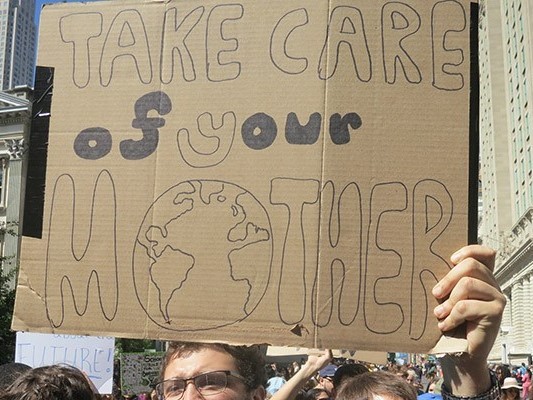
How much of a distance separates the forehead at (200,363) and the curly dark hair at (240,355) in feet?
0.04

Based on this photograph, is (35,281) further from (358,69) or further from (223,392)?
(358,69)

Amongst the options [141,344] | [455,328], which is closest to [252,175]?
[455,328]

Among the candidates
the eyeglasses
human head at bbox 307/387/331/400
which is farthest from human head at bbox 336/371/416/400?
human head at bbox 307/387/331/400

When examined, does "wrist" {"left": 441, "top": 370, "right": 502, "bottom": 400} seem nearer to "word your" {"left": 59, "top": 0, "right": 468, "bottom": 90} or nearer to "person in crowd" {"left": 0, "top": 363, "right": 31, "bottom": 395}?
"word your" {"left": 59, "top": 0, "right": 468, "bottom": 90}

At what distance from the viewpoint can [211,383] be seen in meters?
2.53

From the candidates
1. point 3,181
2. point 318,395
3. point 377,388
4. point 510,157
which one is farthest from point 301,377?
point 510,157

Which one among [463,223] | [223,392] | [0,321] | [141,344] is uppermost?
[463,223]

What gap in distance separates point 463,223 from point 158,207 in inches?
42.6

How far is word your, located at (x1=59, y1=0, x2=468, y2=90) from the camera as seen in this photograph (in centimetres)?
252

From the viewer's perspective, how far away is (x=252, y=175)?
99.7 inches

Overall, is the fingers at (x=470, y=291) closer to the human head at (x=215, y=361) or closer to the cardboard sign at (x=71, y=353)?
the human head at (x=215, y=361)

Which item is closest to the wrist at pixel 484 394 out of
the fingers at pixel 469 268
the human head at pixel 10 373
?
the fingers at pixel 469 268

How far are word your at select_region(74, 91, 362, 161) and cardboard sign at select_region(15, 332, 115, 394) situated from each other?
3.98 m

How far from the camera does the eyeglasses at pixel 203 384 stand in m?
2.52
